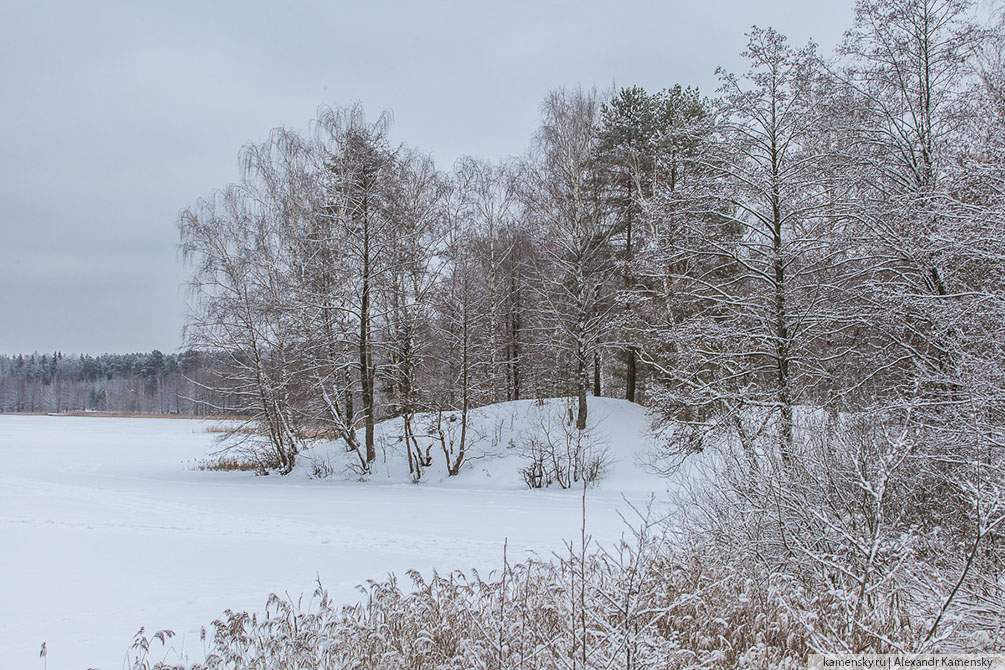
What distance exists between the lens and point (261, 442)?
2078 centimetres

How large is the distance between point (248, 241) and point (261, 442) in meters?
6.84

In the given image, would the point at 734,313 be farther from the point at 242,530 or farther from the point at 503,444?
the point at 242,530

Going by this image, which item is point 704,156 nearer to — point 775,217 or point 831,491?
point 775,217

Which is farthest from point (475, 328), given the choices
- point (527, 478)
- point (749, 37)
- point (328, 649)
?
point (328, 649)

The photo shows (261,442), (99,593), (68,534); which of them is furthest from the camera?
(261,442)

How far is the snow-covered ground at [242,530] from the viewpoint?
23.2ft

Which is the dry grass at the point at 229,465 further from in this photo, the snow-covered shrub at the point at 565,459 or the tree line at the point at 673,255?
the snow-covered shrub at the point at 565,459

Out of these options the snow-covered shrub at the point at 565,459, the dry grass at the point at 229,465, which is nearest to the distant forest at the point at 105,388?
the dry grass at the point at 229,465

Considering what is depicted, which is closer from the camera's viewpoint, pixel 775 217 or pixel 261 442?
pixel 775 217

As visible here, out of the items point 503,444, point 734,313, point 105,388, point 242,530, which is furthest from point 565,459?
point 105,388

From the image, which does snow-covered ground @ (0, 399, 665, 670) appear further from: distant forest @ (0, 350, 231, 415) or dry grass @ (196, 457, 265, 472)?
distant forest @ (0, 350, 231, 415)

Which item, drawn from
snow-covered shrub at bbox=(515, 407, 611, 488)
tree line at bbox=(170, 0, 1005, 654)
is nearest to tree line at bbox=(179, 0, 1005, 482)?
tree line at bbox=(170, 0, 1005, 654)

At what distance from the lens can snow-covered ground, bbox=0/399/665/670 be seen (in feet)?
23.2

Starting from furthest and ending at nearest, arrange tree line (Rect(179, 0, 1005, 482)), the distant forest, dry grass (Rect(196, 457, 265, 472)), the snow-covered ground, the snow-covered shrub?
the distant forest
dry grass (Rect(196, 457, 265, 472))
the snow-covered shrub
tree line (Rect(179, 0, 1005, 482))
the snow-covered ground
